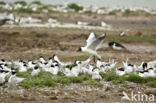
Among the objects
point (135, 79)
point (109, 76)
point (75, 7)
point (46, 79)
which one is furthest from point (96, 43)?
point (75, 7)

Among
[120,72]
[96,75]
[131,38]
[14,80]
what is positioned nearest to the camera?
[14,80]

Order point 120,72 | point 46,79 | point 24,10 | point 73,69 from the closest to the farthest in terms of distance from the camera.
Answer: point 46,79 → point 73,69 → point 120,72 → point 24,10

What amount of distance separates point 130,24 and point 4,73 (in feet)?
53.1

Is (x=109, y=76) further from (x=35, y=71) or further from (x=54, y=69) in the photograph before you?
(x=35, y=71)

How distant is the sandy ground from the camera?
33.5 feet

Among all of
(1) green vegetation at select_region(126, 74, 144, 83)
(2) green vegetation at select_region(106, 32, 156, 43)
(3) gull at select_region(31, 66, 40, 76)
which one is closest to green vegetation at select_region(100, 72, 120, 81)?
(1) green vegetation at select_region(126, 74, 144, 83)

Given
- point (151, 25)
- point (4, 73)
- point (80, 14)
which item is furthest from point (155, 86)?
point (80, 14)

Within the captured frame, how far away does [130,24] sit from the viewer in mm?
26219

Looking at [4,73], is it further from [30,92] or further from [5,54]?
[5,54]

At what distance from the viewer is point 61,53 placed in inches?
625

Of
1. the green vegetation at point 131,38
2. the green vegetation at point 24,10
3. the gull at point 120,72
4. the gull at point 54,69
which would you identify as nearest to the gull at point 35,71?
the gull at point 54,69

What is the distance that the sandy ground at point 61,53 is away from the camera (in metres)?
10.2

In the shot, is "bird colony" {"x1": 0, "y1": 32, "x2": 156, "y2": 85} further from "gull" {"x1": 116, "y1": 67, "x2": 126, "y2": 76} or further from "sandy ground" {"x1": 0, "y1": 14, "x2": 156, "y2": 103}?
"sandy ground" {"x1": 0, "y1": 14, "x2": 156, "y2": 103}

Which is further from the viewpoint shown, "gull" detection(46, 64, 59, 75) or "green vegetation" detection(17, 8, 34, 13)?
"green vegetation" detection(17, 8, 34, 13)
